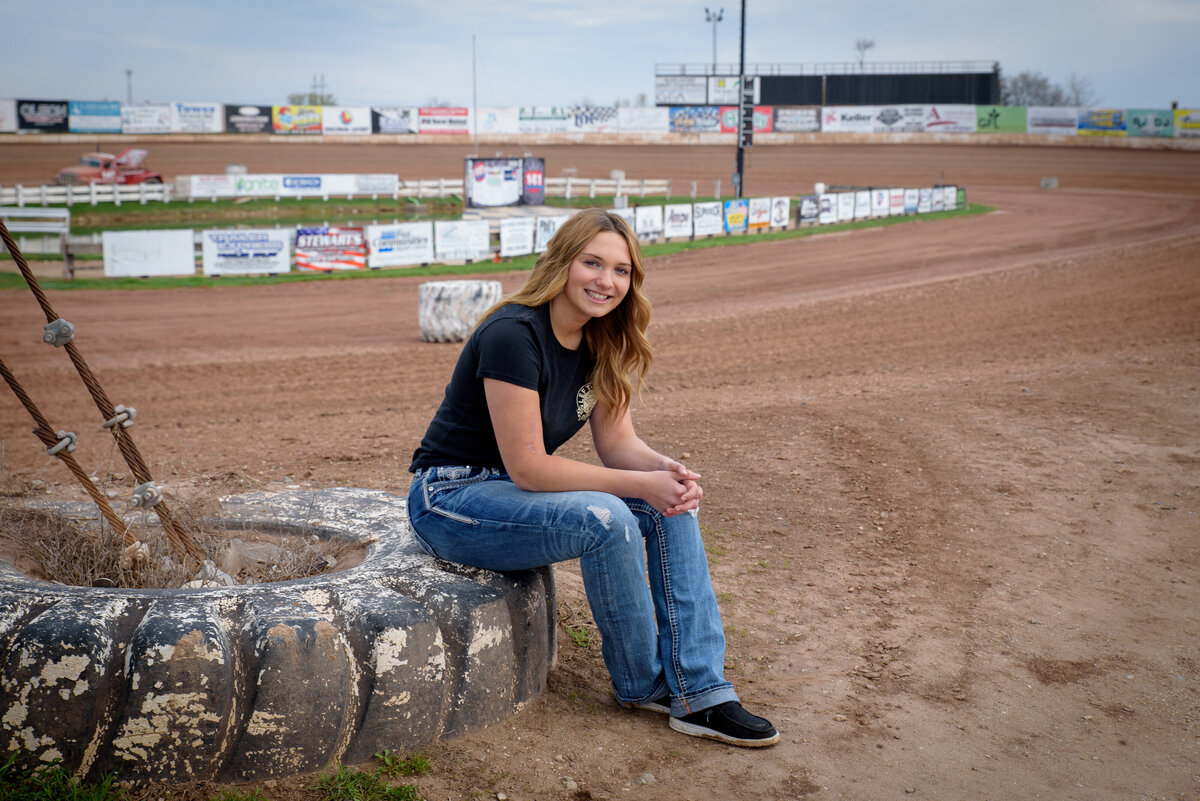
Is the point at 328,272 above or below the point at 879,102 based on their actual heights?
below

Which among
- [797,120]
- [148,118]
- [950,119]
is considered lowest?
[148,118]

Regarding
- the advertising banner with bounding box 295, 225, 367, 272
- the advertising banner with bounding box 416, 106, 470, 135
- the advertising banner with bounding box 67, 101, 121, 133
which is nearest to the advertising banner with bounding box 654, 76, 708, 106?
the advertising banner with bounding box 416, 106, 470, 135

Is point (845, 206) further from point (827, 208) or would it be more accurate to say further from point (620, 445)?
point (620, 445)

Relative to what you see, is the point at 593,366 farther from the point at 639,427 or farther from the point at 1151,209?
the point at 1151,209

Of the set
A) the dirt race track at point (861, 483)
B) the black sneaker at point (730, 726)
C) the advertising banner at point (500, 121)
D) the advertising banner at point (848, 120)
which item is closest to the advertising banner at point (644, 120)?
the advertising banner at point (500, 121)

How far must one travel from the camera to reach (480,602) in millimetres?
3506

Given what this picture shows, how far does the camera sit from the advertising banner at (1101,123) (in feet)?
188

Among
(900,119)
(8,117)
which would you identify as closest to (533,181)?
(8,117)

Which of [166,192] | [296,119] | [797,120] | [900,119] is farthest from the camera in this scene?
[797,120]

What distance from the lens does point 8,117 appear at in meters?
50.2

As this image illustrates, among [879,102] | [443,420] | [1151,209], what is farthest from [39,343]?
[879,102]

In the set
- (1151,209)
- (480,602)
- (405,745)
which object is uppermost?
(1151,209)

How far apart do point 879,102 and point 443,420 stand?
70.8 meters

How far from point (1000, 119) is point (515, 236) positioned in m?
45.4
